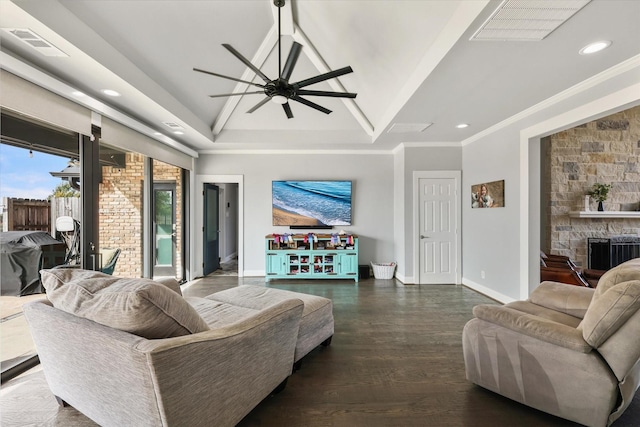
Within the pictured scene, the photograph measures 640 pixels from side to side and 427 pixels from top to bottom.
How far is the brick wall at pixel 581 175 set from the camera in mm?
4312

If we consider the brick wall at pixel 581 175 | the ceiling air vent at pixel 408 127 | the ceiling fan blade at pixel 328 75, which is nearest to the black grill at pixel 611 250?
the brick wall at pixel 581 175

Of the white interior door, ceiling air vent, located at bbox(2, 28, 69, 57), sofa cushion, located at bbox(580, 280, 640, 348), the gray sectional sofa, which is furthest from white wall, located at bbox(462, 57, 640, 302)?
ceiling air vent, located at bbox(2, 28, 69, 57)

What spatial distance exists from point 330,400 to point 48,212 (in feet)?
9.58

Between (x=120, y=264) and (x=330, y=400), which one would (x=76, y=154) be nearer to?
(x=120, y=264)

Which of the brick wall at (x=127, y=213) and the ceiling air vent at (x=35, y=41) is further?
the brick wall at (x=127, y=213)

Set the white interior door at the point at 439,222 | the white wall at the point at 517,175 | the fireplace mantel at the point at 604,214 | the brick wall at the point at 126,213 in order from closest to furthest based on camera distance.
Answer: the white wall at the point at 517,175, the brick wall at the point at 126,213, the fireplace mantel at the point at 604,214, the white interior door at the point at 439,222

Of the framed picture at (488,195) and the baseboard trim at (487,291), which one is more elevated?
the framed picture at (488,195)

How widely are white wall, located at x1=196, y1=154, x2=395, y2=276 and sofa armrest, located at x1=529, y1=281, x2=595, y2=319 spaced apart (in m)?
3.05

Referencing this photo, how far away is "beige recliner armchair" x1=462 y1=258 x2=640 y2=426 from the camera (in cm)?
143

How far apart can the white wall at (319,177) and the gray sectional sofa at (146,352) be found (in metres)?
3.71

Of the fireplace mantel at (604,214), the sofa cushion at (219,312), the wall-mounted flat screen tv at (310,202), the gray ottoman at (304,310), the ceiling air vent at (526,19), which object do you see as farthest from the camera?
the wall-mounted flat screen tv at (310,202)

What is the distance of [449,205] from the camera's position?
187 inches

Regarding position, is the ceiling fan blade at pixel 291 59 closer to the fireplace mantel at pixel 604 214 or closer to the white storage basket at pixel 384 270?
the white storage basket at pixel 384 270

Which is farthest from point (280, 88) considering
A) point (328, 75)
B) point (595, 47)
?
point (595, 47)
